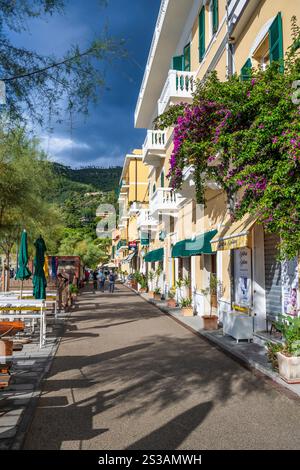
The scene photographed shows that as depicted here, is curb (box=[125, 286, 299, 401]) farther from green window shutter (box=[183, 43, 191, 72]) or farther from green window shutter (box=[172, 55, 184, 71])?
green window shutter (box=[172, 55, 184, 71])

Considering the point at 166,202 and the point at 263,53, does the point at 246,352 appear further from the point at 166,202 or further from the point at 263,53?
the point at 166,202

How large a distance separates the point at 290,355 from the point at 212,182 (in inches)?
283

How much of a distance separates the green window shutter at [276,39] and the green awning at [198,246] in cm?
576

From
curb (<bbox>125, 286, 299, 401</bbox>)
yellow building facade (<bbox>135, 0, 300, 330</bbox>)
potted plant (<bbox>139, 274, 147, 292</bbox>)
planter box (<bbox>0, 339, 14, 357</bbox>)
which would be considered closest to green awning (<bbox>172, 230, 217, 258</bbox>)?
yellow building facade (<bbox>135, 0, 300, 330</bbox>)

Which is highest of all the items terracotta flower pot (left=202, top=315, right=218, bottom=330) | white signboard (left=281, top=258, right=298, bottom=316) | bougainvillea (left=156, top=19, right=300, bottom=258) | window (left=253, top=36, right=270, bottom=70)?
window (left=253, top=36, right=270, bottom=70)

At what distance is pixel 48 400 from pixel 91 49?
16.3 feet

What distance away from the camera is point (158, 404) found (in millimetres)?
5684

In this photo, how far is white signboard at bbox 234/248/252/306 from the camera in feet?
36.8

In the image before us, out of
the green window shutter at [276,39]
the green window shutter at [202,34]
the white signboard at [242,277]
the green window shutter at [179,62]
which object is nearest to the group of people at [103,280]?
the green window shutter at [179,62]

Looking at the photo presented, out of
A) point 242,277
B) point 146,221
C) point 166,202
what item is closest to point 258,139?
point 242,277

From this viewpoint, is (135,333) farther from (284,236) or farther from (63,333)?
(284,236)

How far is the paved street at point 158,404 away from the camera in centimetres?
449

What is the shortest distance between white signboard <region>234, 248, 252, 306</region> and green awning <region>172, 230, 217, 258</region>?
3.80 ft
